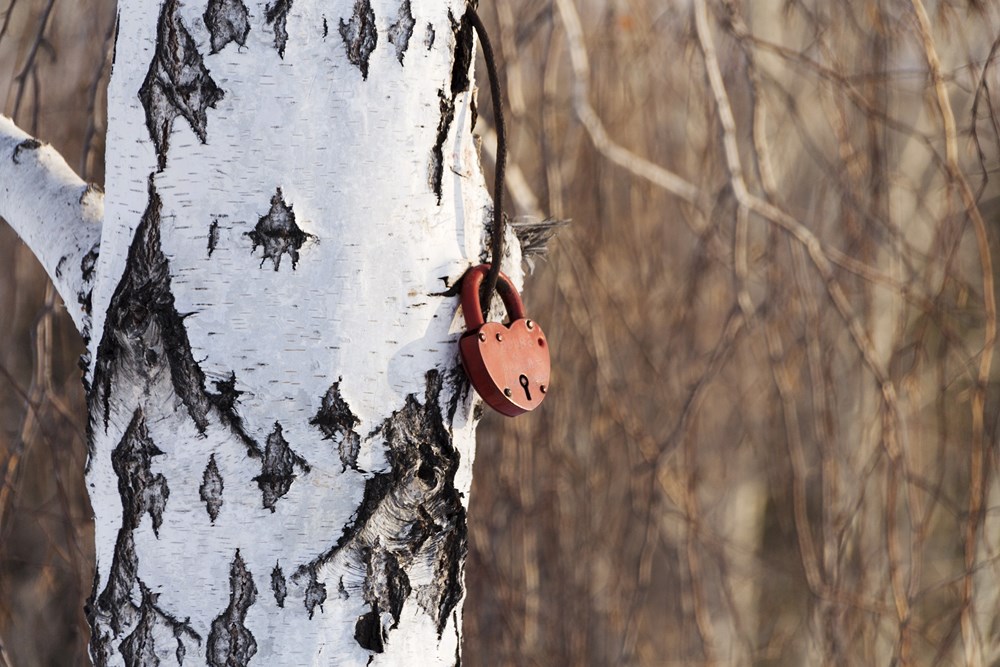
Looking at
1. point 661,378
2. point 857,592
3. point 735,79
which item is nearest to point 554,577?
point 661,378

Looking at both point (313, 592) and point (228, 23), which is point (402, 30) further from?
point (313, 592)

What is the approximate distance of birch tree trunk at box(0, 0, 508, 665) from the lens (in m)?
0.56

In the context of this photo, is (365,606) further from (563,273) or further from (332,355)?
(563,273)

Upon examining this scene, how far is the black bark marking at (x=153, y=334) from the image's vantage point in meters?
0.57

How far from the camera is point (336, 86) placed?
1.85 ft

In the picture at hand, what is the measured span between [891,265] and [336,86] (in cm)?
187

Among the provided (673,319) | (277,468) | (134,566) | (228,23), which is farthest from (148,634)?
(673,319)

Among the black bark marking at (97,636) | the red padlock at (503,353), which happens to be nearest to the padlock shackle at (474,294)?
the red padlock at (503,353)

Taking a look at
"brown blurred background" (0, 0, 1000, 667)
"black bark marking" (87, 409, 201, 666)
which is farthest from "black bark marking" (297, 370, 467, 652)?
"brown blurred background" (0, 0, 1000, 667)

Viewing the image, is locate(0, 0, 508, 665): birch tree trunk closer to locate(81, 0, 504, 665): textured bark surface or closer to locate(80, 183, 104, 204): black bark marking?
locate(81, 0, 504, 665): textured bark surface

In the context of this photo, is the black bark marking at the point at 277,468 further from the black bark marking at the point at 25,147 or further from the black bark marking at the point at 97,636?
the black bark marking at the point at 25,147

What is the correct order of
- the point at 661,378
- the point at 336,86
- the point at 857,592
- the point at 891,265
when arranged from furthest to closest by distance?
the point at 891,265, the point at 661,378, the point at 857,592, the point at 336,86

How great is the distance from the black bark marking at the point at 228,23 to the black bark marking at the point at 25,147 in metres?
0.29

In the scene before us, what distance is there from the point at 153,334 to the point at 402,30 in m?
0.26
